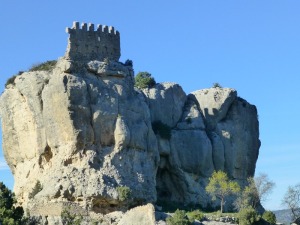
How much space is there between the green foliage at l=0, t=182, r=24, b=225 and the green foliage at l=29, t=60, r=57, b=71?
11.5m

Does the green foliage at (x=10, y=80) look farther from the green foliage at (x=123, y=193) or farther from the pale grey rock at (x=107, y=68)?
the green foliage at (x=123, y=193)

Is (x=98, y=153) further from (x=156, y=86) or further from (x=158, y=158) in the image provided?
(x=156, y=86)

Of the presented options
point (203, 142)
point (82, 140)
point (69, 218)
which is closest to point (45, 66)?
point (82, 140)

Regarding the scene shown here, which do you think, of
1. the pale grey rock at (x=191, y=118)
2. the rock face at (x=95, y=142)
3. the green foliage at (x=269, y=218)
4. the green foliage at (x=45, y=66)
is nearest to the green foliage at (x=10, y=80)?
the rock face at (x=95, y=142)

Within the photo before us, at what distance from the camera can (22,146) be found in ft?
217

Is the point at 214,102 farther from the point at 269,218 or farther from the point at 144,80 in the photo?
the point at 269,218

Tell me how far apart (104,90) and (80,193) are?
8.70m

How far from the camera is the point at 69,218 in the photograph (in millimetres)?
56406

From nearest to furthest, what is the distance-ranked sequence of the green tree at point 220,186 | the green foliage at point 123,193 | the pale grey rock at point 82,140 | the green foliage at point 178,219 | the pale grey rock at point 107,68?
the green foliage at point 178,219 < the green foliage at point 123,193 < the pale grey rock at point 82,140 < the pale grey rock at point 107,68 < the green tree at point 220,186

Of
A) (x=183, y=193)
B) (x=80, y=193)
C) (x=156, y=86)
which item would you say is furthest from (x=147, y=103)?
(x=80, y=193)

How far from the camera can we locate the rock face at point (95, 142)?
59656 mm

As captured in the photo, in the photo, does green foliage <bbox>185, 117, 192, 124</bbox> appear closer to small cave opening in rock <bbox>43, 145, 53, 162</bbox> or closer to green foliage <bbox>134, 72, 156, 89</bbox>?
green foliage <bbox>134, 72, 156, 89</bbox>

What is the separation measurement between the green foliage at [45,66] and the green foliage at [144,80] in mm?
9947

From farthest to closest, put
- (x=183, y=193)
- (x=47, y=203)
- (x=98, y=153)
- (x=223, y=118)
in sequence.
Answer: (x=223, y=118)
(x=183, y=193)
(x=98, y=153)
(x=47, y=203)
